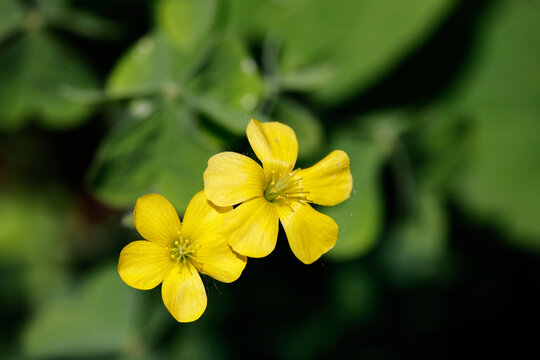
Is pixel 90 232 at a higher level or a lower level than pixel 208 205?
higher

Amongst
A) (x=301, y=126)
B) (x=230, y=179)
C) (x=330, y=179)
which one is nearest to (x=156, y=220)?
(x=230, y=179)

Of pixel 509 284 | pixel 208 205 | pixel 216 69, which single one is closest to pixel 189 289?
pixel 208 205

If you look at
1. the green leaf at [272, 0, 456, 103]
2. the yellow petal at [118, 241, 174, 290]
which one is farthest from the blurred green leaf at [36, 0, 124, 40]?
the yellow petal at [118, 241, 174, 290]

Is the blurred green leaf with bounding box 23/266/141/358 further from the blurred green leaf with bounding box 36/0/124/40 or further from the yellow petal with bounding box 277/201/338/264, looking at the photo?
the yellow petal with bounding box 277/201/338/264

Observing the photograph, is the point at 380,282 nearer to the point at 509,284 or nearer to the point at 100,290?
the point at 509,284

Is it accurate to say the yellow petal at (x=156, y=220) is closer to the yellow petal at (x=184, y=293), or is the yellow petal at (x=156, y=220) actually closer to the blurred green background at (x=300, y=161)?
the yellow petal at (x=184, y=293)

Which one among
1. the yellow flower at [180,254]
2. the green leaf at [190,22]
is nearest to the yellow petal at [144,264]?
the yellow flower at [180,254]

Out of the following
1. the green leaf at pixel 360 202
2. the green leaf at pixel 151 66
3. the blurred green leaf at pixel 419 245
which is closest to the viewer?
the green leaf at pixel 151 66
